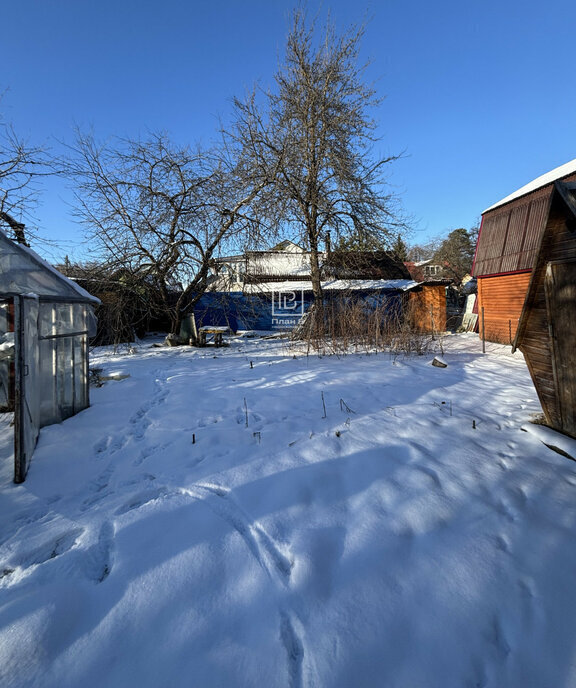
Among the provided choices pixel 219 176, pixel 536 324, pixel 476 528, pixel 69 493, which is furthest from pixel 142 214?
pixel 476 528

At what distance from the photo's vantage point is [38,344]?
3631 mm

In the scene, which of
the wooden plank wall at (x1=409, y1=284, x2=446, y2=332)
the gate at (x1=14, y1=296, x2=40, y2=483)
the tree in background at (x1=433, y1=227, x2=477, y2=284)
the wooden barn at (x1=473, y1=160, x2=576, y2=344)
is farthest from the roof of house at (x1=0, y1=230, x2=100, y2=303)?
the tree in background at (x1=433, y1=227, x2=477, y2=284)

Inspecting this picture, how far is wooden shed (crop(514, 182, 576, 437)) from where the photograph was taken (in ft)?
10.1

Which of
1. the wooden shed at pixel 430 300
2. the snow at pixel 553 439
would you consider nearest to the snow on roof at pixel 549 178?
the wooden shed at pixel 430 300

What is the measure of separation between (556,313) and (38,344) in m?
5.52

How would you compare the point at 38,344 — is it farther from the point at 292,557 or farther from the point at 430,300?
the point at 430,300

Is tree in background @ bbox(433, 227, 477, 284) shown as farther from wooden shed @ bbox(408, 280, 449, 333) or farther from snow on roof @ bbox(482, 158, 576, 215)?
snow on roof @ bbox(482, 158, 576, 215)

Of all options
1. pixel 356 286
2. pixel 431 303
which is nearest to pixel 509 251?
pixel 431 303

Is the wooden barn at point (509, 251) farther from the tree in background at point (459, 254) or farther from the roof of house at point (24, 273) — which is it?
the tree in background at point (459, 254)

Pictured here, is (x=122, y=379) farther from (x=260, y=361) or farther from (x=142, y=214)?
(x=142, y=214)

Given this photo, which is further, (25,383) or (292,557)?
(25,383)

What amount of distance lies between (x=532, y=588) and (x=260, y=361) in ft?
23.4

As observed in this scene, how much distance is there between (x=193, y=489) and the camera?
2.66 meters

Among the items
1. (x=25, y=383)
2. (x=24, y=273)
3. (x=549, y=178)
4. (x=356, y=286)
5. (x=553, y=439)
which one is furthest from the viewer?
(x=356, y=286)
